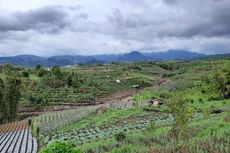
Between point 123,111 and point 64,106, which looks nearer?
point 123,111

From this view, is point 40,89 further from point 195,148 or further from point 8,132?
point 195,148

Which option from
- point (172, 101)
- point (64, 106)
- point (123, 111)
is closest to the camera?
point (172, 101)

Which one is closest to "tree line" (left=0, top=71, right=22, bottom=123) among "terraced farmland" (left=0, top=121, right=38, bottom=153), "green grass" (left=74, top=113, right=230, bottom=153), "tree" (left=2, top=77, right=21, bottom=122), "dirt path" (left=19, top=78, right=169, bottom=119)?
"tree" (left=2, top=77, right=21, bottom=122)

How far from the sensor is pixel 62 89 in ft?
245

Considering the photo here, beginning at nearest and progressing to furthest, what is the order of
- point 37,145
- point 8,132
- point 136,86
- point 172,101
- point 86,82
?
1. point 172,101
2. point 37,145
3. point 8,132
4. point 86,82
5. point 136,86

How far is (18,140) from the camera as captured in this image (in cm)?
3069

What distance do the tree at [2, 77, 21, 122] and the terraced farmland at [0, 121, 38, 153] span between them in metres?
8.90

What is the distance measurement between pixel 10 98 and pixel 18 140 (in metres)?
18.5

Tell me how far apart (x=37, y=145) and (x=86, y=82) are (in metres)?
58.0

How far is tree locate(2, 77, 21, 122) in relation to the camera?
156ft

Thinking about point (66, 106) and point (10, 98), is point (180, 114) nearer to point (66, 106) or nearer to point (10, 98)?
point (10, 98)

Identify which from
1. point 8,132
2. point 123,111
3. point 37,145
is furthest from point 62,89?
point 37,145

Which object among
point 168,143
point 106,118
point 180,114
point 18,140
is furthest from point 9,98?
point 168,143

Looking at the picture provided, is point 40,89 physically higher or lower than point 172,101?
lower
